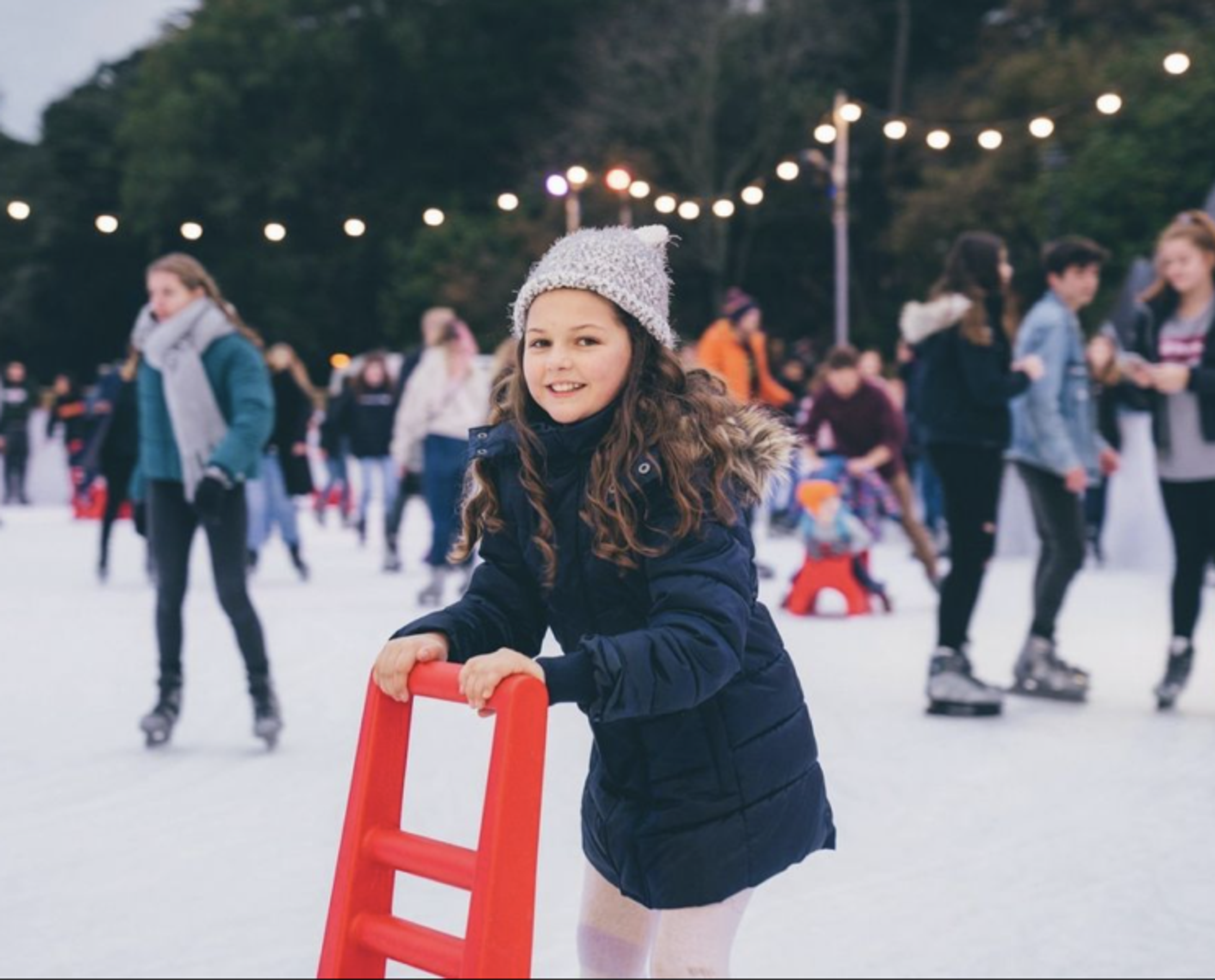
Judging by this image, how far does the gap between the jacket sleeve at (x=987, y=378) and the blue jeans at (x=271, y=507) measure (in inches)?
249

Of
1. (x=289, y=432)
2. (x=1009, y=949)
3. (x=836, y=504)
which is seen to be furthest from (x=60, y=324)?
(x=1009, y=949)

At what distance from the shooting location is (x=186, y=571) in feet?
19.7

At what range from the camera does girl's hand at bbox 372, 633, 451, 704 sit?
2135 millimetres

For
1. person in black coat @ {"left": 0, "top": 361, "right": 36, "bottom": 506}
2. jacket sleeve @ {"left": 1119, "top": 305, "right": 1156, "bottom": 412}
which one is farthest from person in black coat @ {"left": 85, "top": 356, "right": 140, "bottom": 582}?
person in black coat @ {"left": 0, "top": 361, "right": 36, "bottom": 506}

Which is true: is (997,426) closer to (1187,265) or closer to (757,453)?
(1187,265)

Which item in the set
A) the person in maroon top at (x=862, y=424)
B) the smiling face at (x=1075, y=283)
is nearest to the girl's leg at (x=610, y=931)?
the smiling face at (x=1075, y=283)

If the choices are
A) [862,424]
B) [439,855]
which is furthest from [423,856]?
[862,424]

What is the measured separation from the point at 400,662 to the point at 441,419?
318 inches

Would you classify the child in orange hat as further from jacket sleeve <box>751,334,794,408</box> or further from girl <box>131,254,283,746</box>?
girl <box>131,254,283,746</box>

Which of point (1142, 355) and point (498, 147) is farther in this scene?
point (498, 147)

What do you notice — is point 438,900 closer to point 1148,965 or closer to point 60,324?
point 1148,965

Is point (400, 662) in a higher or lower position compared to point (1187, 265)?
lower

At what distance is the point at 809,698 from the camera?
689 cm

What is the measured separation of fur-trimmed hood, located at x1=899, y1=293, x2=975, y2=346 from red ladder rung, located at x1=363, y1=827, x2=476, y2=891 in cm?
463
